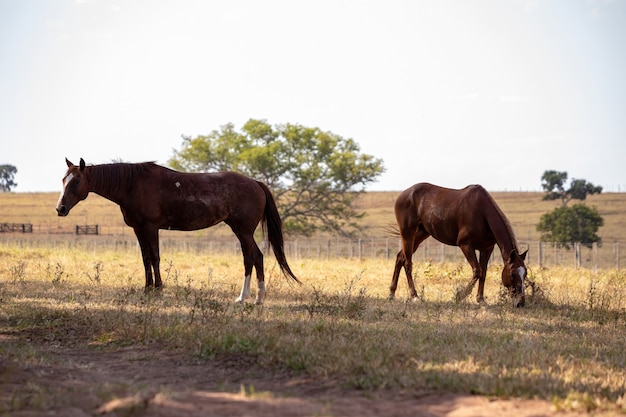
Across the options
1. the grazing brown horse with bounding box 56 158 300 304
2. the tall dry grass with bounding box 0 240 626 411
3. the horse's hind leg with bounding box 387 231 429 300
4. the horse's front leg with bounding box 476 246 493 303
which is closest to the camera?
the tall dry grass with bounding box 0 240 626 411

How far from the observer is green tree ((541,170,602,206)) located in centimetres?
6956

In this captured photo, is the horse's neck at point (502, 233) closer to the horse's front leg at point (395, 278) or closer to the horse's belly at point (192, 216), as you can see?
the horse's front leg at point (395, 278)

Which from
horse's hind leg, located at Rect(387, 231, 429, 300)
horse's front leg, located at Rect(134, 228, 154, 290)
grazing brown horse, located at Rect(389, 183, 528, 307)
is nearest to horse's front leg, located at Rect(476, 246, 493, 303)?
grazing brown horse, located at Rect(389, 183, 528, 307)

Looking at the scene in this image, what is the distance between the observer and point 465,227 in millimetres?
13336

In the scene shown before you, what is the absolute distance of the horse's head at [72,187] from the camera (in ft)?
41.3

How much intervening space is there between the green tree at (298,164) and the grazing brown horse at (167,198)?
102 feet

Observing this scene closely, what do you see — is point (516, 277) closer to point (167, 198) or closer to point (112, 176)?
point (167, 198)

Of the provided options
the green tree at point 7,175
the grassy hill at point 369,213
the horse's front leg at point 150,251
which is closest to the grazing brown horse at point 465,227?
the horse's front leg at point 150,251

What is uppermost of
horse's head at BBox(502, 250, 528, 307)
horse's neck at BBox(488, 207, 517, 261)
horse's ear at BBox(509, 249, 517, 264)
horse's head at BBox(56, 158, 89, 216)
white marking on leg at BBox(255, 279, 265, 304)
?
horse's head at BBox(56, 158, 89, 216)

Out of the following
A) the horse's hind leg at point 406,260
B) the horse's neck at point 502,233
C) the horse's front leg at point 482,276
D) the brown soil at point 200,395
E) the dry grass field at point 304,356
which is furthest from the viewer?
the horse's hind leg at point 406,260

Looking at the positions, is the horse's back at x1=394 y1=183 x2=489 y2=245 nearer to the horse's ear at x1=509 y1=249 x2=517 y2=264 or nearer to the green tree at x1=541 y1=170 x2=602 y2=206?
the horse's ear at x1=509 y1=249 x2=517 y2=264

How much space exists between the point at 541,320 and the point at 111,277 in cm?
1000

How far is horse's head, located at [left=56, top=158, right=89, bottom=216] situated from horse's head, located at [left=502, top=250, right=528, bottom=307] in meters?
7.54

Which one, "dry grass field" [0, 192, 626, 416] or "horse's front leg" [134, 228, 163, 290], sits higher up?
"horse's front leg" [134, 228, 163, 290]
